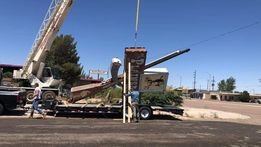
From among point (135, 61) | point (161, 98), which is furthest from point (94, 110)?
point (161, 98)

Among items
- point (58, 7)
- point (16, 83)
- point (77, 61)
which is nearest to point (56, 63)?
point (77, 61)

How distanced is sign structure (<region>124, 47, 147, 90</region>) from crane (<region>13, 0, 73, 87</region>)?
30.2 feet

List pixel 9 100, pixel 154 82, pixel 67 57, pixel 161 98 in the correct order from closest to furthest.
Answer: pixel 9 100, pixel 154 82, pixel 161 98, pixel 67 57

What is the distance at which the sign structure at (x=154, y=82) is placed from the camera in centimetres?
2396

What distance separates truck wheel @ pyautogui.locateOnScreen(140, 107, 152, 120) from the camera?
22.0 metres

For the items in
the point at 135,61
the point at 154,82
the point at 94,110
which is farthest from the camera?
the point at 154,82

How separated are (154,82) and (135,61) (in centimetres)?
246

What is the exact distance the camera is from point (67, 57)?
62.1 metres

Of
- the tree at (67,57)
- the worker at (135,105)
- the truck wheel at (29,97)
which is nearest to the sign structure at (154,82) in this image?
the worker at (135,105)

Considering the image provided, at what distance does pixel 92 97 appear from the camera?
85.3 feet

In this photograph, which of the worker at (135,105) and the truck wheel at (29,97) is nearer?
the worker at (135,105)

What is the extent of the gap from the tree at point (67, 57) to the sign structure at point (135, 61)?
36.5 m

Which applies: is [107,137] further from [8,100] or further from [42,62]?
[42,62]

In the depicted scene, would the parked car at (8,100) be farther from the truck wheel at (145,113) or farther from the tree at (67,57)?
the tree at (67,57)
